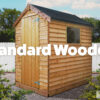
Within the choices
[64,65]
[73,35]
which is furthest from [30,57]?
[73,35]

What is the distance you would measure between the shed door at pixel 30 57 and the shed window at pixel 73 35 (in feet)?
5.08

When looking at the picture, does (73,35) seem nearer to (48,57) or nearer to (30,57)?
(48,57)

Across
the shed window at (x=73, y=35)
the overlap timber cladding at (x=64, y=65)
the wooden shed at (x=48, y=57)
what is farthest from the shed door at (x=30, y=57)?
the shed window at (x=73, y=35)

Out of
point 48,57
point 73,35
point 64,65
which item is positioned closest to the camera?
point 48,57

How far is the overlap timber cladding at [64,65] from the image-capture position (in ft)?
20.0

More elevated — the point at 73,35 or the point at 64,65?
the point at 73,35

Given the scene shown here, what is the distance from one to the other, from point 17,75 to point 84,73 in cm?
348

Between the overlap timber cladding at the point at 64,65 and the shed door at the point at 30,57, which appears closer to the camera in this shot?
the overlap timber cladding at the point at 64,65

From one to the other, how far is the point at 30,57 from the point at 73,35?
229 cm

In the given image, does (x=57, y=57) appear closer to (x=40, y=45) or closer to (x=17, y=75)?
(x=40, y=45)

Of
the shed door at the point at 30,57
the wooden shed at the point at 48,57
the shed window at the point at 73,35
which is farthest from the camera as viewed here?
the shed window at the point at 73,35

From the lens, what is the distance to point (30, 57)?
265 inches

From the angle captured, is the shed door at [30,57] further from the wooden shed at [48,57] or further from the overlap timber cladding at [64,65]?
the overlap timber cladding at [64,65]

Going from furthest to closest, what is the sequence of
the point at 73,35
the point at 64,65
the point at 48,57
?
1. the point at 73,35
2. the point at 64,65
3. the point at 48,57
